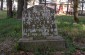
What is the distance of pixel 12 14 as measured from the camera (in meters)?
25.0

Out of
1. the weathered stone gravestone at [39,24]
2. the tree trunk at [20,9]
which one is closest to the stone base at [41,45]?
the weathered stone gravestone at [39,24]

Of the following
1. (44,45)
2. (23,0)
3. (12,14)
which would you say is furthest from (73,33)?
(12,14)

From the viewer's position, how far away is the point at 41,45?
9500 millimetres

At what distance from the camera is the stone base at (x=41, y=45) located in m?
9.48

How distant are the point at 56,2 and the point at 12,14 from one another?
1542 cm

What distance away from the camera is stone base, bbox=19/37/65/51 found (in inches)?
373

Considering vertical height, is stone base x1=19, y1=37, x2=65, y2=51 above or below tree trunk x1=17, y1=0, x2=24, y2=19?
below

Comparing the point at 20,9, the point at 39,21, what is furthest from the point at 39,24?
the point at 20,9

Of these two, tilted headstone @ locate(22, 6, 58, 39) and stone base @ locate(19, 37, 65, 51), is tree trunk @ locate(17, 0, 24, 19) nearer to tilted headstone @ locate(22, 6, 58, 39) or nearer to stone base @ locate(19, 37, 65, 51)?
tilted headstone @ locate(22, 6, 58, 39)

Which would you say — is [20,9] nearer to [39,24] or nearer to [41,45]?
[39,24]

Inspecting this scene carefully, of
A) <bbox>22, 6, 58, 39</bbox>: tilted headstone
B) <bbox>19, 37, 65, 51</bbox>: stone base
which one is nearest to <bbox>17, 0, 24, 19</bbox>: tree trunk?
<bbox>22, 6, 58, 39</bbox>: tilted headstone

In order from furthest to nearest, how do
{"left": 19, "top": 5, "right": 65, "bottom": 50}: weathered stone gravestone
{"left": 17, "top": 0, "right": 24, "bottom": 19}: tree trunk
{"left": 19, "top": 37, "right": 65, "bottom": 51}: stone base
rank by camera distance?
{"left": 17, "top": 0, "right": 24, "bottom": 19}: tree trunk
{"left": 19, "top": 5, "right": 65, "bottom": 50}: weathered stone gravestone
{"left": 19, "top": 37, "right": 65, "bottom": 51}: stone base

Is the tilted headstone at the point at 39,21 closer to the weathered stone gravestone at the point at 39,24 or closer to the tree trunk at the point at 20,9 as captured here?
the weathered stone gravestone at the point at 39,24

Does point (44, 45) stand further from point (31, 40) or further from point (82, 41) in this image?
point (82, 41)
